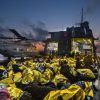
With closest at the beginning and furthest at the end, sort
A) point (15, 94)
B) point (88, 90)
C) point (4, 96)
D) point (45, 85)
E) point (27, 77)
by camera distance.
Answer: point (4, 96) < point (15, 94) < point (88, 90) < point (45, 85) < point (27, 77)

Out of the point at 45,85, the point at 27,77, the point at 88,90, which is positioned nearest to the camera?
the point at 88,90

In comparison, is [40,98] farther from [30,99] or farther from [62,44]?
[62,44]

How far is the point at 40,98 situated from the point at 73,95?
161 centimetres

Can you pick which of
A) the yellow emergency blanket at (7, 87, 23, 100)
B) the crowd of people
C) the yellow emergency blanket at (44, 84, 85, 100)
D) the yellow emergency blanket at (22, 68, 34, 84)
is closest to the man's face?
the crowd of people

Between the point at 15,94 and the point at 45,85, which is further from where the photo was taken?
the point at 45,85

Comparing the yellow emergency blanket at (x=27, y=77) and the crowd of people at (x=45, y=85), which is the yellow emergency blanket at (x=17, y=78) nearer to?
the crowd of people at (x=45, y=85)

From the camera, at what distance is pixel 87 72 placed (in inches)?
504

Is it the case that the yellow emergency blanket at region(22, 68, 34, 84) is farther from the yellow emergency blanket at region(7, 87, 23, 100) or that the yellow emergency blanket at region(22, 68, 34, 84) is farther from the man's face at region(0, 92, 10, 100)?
the man's face at region(0, 92, 10, 100)

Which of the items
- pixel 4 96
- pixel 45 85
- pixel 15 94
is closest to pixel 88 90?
pixel 45 85

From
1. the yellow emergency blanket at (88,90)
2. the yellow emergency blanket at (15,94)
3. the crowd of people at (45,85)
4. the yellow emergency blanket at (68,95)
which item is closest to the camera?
the yellow emergency blanket at (68,95)

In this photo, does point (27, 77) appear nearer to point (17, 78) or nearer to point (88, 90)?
point (17, 78)

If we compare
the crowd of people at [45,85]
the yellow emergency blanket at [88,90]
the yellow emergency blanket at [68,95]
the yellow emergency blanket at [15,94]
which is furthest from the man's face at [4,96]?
the yellow emergency blanket at [88,90]

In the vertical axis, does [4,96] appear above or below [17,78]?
below

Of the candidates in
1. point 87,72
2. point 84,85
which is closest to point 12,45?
point 87,72
